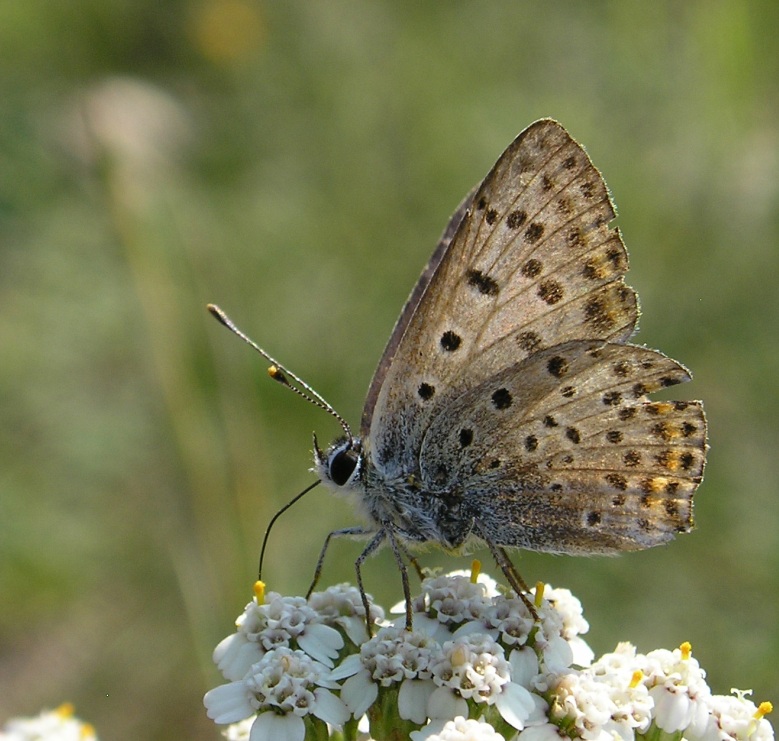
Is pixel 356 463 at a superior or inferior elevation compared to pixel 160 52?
inferior

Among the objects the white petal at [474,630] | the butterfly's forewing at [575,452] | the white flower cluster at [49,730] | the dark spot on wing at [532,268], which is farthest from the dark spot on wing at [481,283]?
the white flower cluster at [49,730]

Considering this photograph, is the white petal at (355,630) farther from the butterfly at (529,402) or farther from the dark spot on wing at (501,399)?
the dark spot on wing at (501,399)

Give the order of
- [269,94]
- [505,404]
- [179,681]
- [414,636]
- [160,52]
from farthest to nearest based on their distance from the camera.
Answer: [160,52] < [269,94] < [179,681] < [505,404] < [414,636]

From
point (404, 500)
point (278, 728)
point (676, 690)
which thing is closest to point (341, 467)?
point (404, 500)

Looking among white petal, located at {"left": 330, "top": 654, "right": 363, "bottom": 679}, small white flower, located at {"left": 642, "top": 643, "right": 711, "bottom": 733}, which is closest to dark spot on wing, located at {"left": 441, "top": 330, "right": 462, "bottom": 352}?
white petal, located at {"left": 330, "top": 654, "right": 363, "bottom": 679}

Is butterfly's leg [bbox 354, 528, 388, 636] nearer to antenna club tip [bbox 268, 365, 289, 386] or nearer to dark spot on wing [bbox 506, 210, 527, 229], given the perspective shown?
antenna club tip [bbox 268, 365, 289, 386]

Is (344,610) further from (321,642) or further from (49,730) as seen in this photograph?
(49,730)

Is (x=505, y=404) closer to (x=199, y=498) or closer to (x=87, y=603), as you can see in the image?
(x=199, y=498)

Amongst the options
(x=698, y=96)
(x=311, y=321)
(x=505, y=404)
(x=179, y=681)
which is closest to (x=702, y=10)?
(x=698, y=96)
